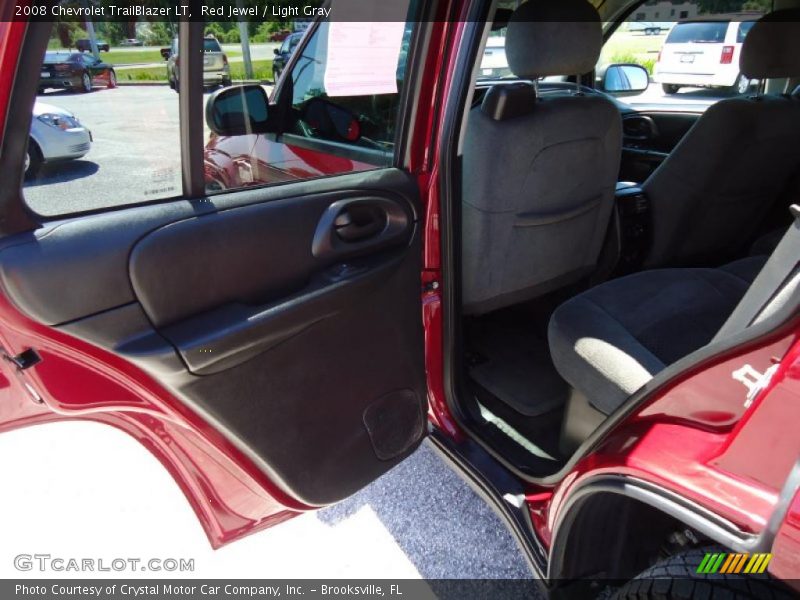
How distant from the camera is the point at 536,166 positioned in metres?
1.75

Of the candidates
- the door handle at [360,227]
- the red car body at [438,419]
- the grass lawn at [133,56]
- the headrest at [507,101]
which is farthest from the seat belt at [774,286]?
the grass lawn at [133,56]

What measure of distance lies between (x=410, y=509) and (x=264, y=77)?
1406 mm

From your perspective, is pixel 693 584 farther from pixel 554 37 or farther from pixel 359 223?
pixel 554 37

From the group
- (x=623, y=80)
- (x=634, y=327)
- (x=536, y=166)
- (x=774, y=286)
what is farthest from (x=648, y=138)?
(x=774, y=286)

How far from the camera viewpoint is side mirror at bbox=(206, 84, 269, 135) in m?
1.20

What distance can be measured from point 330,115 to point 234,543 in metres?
1.34

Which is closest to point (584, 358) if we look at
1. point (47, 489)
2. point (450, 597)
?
point (450, 597)

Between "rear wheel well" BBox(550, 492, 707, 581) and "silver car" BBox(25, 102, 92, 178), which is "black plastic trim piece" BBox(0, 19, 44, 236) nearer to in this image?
"silver car" BBox(25, 102, 92, 178)

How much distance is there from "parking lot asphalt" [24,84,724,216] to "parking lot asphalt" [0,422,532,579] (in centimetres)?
85

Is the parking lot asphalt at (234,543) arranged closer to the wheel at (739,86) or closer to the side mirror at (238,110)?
the side mirror at (238,110)

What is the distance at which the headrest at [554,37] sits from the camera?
1589 millimetres

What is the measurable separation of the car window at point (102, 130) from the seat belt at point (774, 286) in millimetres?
1102

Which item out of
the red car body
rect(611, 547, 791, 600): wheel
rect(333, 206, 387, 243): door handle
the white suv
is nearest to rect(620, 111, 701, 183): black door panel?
the white suv

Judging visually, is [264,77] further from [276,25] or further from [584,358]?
[584,358]
